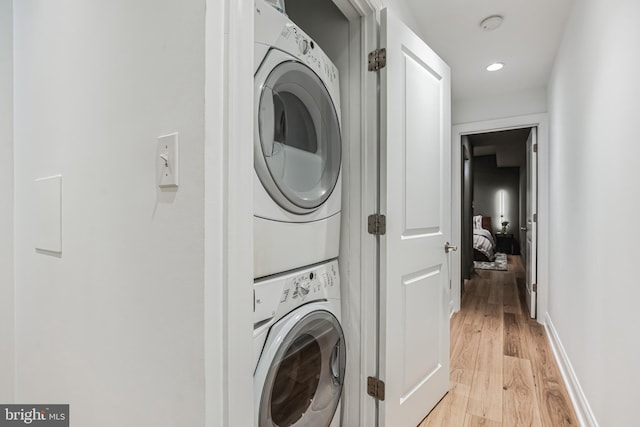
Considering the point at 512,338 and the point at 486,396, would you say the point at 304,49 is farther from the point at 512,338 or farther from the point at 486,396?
the point at 512,338

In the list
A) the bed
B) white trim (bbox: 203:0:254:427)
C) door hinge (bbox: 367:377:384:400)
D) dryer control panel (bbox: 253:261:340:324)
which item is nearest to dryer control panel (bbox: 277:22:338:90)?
white trim (bbox: 203:0:254:427)

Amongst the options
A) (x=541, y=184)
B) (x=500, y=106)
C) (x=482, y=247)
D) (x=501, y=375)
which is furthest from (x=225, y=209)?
(x=482, y=247)

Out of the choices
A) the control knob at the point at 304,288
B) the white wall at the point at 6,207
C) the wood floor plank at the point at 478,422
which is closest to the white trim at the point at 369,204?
the control knob at the point at 304,288

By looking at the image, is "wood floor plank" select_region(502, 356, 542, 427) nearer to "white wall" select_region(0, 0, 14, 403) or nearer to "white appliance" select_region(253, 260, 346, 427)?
"white appliance" select_region(253, 260, 346, 427)

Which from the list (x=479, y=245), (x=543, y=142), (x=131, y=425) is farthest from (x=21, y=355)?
(x=479, y=245)

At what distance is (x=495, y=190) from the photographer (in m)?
8.75

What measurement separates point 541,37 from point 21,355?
362cm

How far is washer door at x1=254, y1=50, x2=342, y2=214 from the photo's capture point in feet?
3.31

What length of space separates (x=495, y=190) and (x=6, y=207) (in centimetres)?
959

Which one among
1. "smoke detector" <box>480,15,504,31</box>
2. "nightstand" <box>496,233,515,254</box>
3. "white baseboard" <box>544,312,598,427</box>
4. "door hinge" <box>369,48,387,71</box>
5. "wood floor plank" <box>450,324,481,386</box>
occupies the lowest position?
"wood floor plank" <box>450,324,481,386</box>

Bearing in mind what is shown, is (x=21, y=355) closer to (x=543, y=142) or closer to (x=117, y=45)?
(x=117, y=45)

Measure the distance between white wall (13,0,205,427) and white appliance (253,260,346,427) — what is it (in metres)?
0.31

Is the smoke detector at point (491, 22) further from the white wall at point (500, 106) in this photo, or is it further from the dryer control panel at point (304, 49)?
the dryer control panel at point (304, 49)

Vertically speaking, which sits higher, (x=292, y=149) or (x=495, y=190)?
(x=495, y=190)
